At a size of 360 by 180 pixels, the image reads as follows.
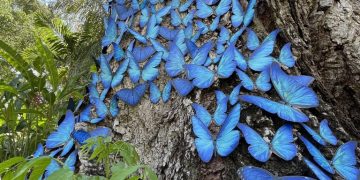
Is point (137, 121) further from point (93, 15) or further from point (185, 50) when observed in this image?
point (93, 15)

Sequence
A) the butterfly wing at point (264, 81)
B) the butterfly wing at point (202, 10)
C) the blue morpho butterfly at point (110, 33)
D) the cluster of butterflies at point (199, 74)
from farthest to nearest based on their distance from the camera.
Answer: the blue morpho butterfly at point (110, 33) < the butterfly wing at point (202, 10) < the butterfly wing at point (264, 81) < the cluster of butterflies at point (199, 74)

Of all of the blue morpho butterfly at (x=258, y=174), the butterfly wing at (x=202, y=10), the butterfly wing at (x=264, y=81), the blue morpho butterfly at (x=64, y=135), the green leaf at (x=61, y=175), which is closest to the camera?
the green leaf at (x=61, y=175)

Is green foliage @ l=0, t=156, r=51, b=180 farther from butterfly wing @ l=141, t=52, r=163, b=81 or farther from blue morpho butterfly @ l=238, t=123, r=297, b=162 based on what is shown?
butterfly wing @ l=141, t=52, r=163, b=81

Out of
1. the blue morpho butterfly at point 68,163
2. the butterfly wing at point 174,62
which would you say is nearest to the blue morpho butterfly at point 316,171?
the butterfly wing at point 174,62

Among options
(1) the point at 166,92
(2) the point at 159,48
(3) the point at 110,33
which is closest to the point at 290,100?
(1) the point at 166,92

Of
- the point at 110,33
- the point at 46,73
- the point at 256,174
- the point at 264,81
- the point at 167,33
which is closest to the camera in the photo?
the point at 256,174

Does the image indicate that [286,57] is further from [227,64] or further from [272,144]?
[272,144]

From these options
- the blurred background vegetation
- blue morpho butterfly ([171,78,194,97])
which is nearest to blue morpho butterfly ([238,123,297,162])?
blue morpho butterfly ([171,78,194,97])

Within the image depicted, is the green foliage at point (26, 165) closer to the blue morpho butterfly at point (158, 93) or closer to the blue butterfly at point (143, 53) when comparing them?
the blue morpho butterfly at point (158, 93)
